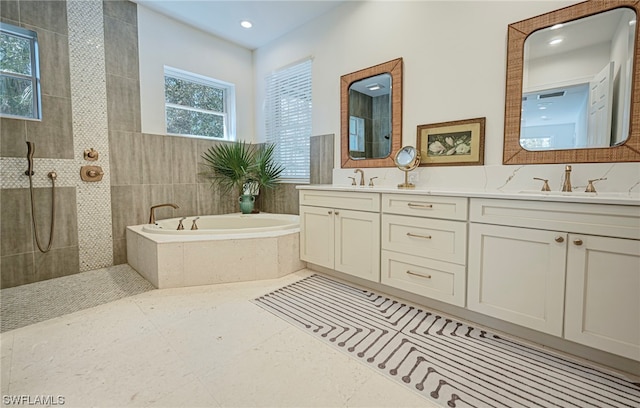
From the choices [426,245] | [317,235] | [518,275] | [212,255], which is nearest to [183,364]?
[212,255]

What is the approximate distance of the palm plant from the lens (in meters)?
3.70

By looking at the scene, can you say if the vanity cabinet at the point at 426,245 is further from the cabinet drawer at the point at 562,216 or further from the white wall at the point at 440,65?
the white wall at the point at 440,65

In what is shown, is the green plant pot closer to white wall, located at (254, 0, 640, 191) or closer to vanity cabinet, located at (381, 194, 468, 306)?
white wall, located at (254, 0, 640, 191)

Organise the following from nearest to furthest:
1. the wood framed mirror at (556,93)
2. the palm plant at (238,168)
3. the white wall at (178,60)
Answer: the wood framed mirror at (556,93)
the white wall at (178,60)
the palm plant at (238,168)

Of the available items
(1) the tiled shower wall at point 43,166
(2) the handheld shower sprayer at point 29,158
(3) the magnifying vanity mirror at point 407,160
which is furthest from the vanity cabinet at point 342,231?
(2) the handheld shower sprayer at point 29,158

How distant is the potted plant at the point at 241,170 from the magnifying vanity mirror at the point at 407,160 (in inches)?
70.9

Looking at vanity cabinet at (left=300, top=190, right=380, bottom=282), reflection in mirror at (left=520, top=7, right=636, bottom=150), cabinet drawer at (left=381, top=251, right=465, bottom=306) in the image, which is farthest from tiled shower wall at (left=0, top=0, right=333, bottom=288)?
reflection in mirror at (left=520, top=7, right=636, bottom=150)

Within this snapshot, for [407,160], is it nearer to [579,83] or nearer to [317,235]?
[317,235]

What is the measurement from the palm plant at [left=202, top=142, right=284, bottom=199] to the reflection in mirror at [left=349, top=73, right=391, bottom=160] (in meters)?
1.28

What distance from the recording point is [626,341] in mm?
1333

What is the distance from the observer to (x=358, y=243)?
2.39 m

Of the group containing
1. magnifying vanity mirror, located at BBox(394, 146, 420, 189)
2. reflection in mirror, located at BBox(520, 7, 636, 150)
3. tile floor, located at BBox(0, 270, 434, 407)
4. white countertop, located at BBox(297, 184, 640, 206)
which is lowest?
tile floor, located at BBox(0, 270, 434, 407)

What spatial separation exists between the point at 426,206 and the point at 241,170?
251 centimetres

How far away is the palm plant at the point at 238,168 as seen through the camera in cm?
370
